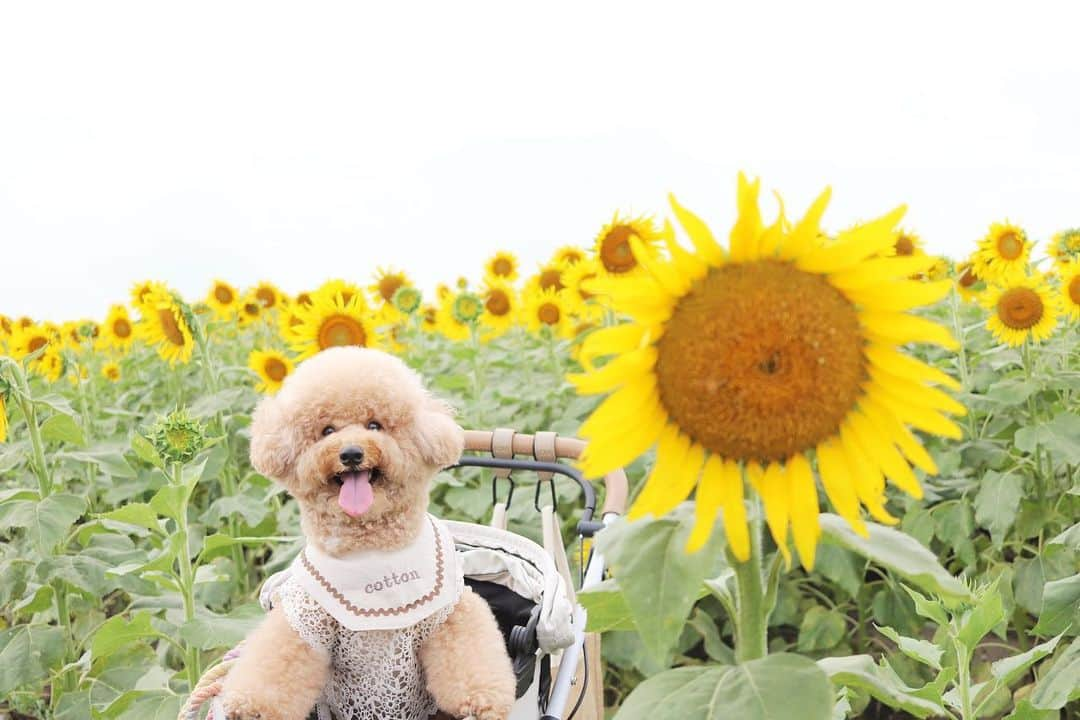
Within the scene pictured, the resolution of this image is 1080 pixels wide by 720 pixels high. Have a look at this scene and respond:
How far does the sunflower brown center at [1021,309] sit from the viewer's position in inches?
107

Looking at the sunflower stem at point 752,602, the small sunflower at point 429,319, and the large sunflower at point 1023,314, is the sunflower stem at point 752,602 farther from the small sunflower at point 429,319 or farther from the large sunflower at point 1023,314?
the small sunflower at point 429,319

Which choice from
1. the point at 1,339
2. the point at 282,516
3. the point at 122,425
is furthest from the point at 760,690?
the point at 1,339

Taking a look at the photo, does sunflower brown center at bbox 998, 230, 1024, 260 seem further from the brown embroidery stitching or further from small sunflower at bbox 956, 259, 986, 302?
the brown embroidery stitching

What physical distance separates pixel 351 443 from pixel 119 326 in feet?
12.7

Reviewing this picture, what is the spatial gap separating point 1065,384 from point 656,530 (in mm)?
2294

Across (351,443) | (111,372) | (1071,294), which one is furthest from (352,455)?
Answer: (111,372)

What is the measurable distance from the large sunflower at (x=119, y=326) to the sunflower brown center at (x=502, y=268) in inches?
67.2

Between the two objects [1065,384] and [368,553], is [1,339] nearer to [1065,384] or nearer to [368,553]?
[368,553]

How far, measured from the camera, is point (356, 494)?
128cm

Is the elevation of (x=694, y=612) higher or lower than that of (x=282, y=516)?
lower

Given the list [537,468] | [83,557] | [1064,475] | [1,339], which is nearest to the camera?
[537,468]

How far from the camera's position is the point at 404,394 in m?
1.37

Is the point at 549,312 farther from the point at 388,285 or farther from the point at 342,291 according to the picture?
the point at 342,291

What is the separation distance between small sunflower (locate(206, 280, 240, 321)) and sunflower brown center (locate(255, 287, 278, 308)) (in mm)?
189
